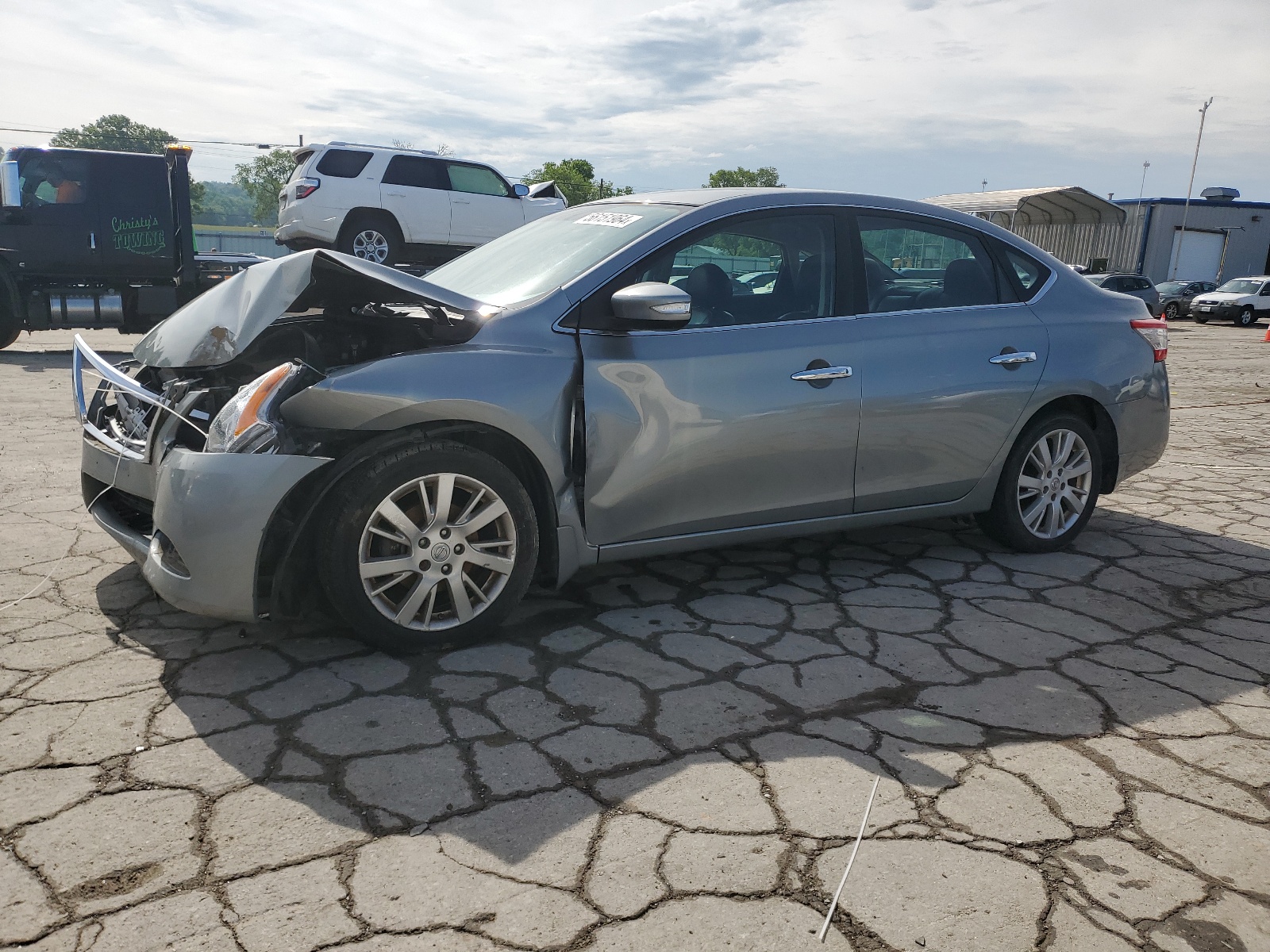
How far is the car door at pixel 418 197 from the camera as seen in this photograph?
14617mm

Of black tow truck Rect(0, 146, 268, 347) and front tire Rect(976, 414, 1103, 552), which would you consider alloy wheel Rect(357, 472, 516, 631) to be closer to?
front tire Rect(976, 414, 1103, 552)

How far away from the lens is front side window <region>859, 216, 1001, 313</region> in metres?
4.28

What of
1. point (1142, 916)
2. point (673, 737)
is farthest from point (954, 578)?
point (1142, 916)

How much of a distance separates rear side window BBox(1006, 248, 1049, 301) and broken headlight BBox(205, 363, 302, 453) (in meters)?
3.32

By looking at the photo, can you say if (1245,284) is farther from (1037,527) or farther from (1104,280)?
(1037,527)

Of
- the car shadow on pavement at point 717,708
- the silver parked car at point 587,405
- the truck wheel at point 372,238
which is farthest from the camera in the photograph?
the truck wheel at point 372,238

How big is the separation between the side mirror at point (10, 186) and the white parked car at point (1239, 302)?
32.0 meters

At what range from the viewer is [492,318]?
3.56m

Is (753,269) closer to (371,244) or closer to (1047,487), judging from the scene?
(1047,487)

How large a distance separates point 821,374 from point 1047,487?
154 cm

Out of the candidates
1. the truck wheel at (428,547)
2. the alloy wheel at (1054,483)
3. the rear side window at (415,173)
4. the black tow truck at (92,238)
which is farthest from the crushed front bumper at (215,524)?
the rear side window at (415,173)

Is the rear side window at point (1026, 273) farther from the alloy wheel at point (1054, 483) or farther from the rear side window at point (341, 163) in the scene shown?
the rear side window at point (341, 163)

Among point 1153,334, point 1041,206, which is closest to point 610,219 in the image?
point 1153,334

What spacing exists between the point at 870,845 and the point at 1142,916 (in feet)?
1.97
